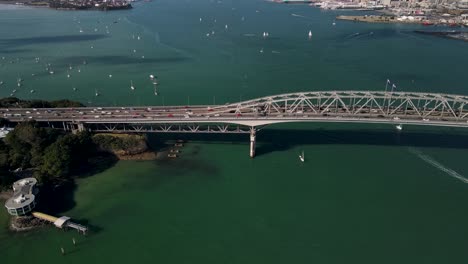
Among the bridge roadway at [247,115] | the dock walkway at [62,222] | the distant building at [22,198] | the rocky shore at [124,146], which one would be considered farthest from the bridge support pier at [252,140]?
the distant building at [22,198]

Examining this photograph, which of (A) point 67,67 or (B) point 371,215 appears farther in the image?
(A) point 67,67

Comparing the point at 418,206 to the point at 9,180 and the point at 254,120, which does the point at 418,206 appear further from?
the point at 9,180

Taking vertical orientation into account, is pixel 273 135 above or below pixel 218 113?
below

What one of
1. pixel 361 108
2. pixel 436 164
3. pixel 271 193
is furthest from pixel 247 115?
pixel 436 164

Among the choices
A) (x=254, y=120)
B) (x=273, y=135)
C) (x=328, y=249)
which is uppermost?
(x=254, y=120)

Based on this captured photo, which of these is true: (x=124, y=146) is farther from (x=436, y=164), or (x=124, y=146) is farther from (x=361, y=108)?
(x=436, y=164)

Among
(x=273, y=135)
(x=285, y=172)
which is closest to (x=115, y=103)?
(x=273, y=135)

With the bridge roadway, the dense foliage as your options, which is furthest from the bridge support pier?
the dense foliage
